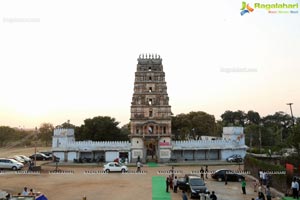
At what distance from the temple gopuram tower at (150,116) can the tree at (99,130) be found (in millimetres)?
15320

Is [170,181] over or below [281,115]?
below

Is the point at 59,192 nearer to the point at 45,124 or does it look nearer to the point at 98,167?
the point at 98,167

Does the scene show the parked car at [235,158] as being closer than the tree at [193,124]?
Yes

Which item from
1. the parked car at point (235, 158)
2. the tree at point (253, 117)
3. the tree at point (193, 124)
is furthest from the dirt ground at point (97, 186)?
the tree at point (253, 117)

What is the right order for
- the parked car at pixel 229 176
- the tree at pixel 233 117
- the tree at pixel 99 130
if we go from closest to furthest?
1. the parked car at pixel 229 176
2. the tree at pixel 99 130
3. the tree at pixel 233 117

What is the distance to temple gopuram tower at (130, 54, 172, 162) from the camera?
4631 centimetres

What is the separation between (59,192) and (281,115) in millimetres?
98304

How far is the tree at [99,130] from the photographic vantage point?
60.2 metres

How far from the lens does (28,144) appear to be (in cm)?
9975

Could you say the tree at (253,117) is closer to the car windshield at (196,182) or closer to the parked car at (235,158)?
the parked car at (235,158)

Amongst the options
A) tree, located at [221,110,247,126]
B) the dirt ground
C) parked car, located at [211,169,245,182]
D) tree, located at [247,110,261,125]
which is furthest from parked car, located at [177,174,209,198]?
tree, located at [247,110,261,125]

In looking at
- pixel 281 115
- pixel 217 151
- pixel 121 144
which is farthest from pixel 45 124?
pixel 281 115

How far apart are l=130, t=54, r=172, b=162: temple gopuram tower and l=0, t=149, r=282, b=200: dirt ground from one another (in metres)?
9.98

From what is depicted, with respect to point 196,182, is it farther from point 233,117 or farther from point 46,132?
point 233,117
